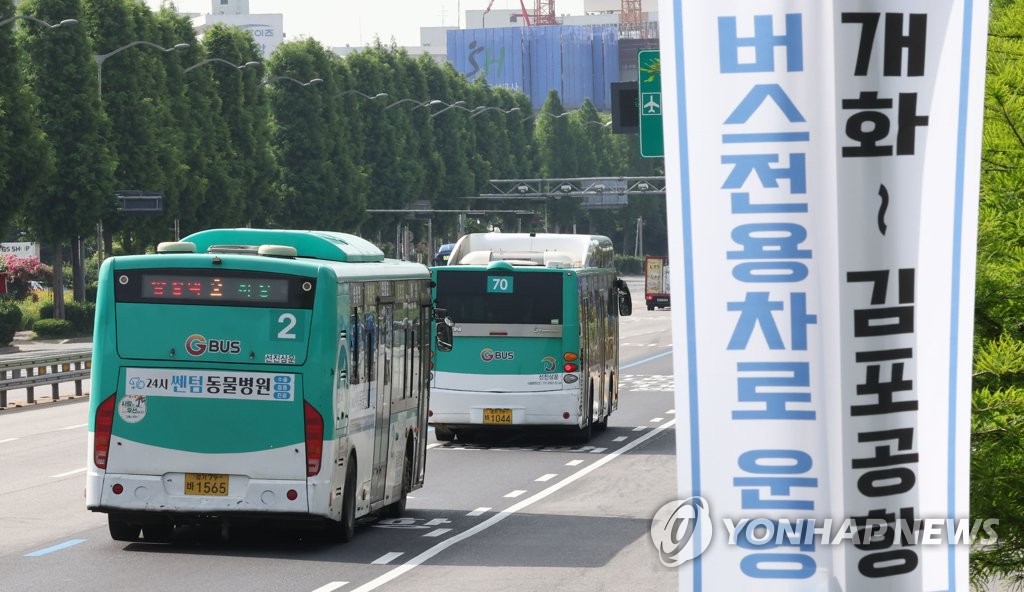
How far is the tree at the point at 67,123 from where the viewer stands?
68.4 m

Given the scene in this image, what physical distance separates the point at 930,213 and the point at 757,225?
43cm

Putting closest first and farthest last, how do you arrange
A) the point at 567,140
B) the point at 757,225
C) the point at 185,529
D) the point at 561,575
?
the point at 757,225 → the point at 561,575 → the point at 185,529 → the point at 567,140

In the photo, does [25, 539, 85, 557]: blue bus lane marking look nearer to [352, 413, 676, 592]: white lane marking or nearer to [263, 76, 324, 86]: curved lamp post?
[352, 413, 676, 592]: white lane marking

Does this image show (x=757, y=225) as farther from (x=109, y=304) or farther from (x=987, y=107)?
(x=109, y=304)

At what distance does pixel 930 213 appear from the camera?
166 inches

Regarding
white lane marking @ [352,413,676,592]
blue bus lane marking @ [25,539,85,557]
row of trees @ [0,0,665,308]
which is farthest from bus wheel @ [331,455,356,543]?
row of trees @ [0,0,665,308]

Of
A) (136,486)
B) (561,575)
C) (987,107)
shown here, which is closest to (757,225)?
(987,107)

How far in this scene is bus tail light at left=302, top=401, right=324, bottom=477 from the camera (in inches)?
618

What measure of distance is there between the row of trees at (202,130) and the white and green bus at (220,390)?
41412mm

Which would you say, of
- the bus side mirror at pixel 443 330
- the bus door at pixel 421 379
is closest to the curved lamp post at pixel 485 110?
the bus side mirror at pixel 443 330

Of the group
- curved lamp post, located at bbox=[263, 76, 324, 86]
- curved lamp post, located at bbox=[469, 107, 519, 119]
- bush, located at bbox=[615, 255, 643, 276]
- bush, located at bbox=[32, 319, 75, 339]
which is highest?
curved lamp post, located at bbox=[263, 76, 324, 86]

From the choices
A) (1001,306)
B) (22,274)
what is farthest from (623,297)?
(22,274)

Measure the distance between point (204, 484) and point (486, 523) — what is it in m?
3.93

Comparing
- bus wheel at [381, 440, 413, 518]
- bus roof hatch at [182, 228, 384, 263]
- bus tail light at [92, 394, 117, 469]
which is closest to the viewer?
bus tail light at [92, 394, 117, 469]
